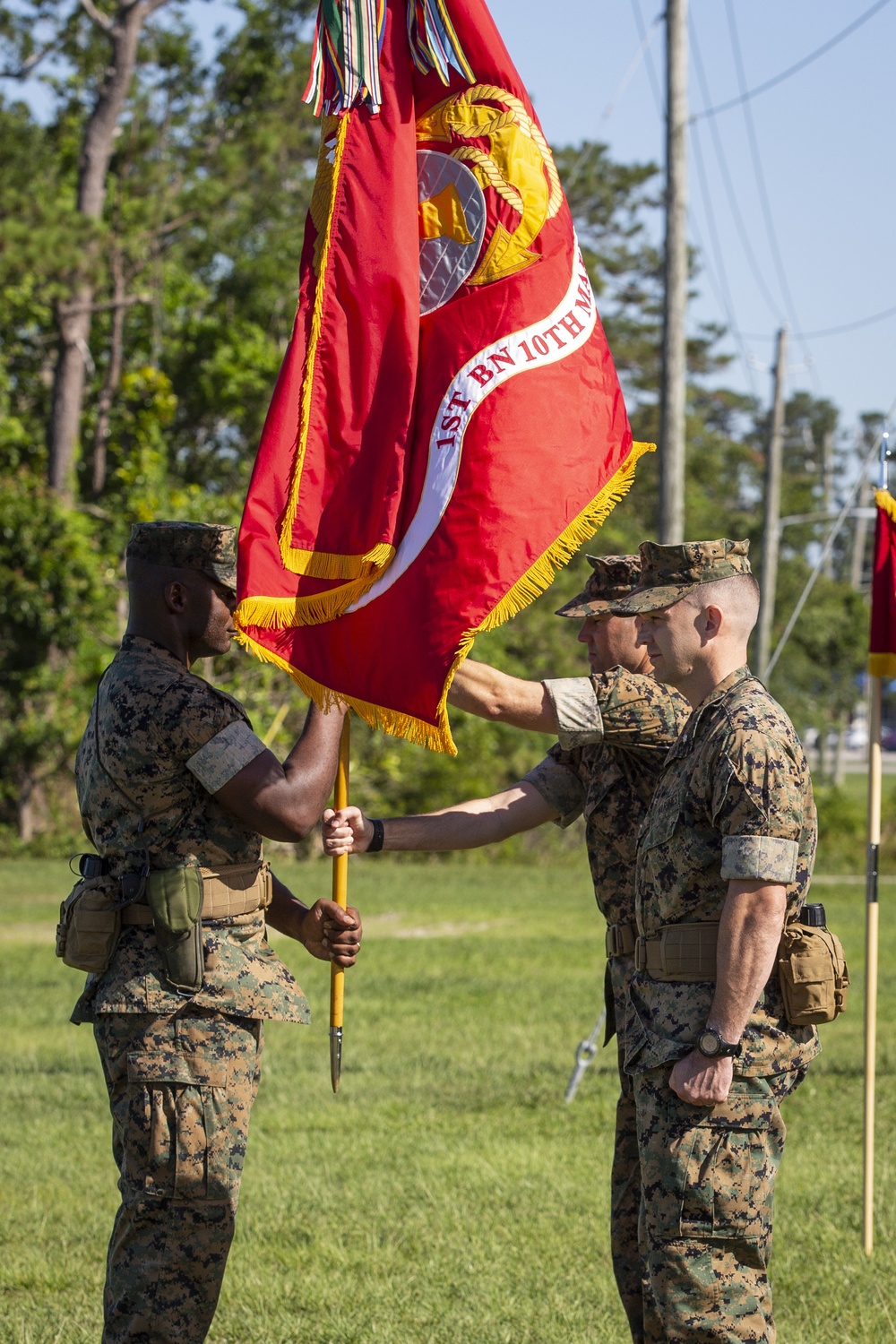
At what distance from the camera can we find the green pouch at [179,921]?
13.1 ft

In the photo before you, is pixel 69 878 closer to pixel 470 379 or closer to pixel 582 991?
pixel 582 991

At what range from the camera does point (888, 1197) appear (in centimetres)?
682

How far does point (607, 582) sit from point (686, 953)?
55.9 inches

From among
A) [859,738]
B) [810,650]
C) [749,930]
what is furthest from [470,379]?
[859,738]

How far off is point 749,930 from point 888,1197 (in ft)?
12.5

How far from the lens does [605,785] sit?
4867 mm

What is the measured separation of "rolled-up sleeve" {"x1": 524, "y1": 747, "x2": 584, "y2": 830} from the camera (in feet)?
16.7

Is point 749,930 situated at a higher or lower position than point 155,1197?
higher

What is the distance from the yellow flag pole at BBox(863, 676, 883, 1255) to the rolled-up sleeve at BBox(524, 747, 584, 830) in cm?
150

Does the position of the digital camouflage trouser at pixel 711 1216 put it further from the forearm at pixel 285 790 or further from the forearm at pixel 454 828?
the forearm at pixel 454 828

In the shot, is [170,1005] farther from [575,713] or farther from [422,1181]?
[422,1181]

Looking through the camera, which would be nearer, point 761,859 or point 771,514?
point 761,859

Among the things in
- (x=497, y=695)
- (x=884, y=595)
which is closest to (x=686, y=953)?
(x=497, y=695)

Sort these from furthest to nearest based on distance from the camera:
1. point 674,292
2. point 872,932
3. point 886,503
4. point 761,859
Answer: point 674,292 → point 886,503 → point 872,932 → point 761,859
